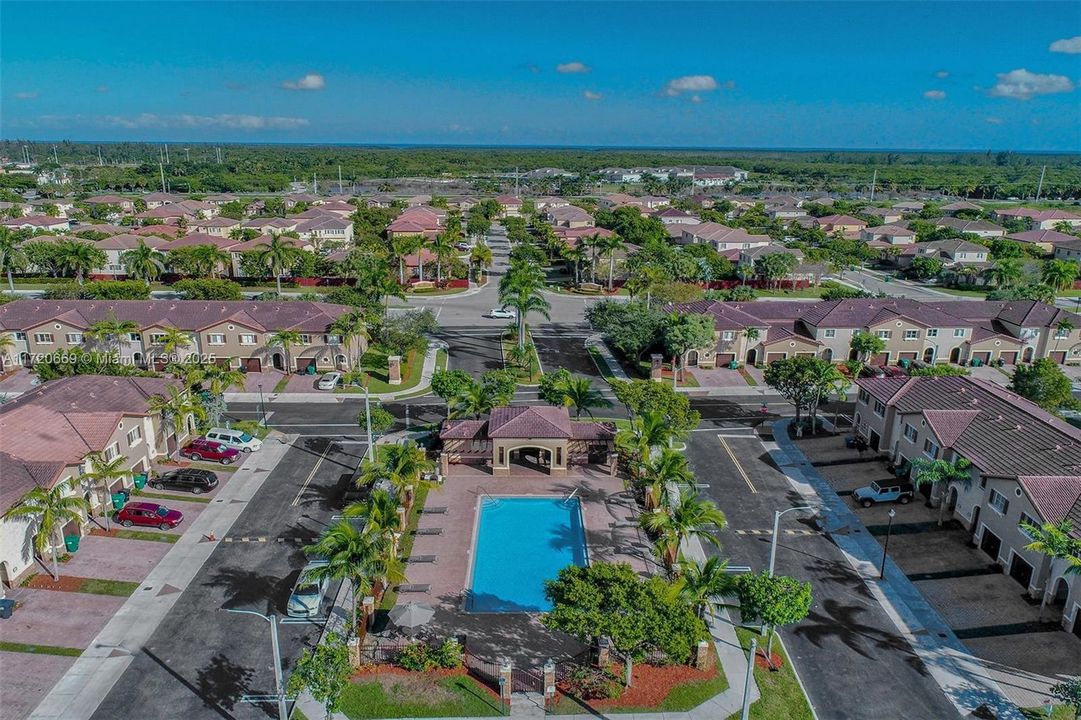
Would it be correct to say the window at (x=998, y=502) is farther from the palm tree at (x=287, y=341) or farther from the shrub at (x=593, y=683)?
the palm tree at (x=287, y=341)

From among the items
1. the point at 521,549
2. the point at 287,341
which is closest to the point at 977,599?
the point at 521,549

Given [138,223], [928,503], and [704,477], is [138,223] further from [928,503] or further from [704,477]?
[928,503]

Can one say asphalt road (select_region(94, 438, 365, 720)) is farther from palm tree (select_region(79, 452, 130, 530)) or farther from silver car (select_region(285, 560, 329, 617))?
palm tree (select_region(79, 452, 130, 530))

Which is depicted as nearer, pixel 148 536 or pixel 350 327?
pixel 148 536

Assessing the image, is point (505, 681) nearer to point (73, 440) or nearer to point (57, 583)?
point (57, 583)

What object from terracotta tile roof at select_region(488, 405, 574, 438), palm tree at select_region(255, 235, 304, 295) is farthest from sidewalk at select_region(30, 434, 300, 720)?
palm tree at select_region(255, 235, 304, 295)
